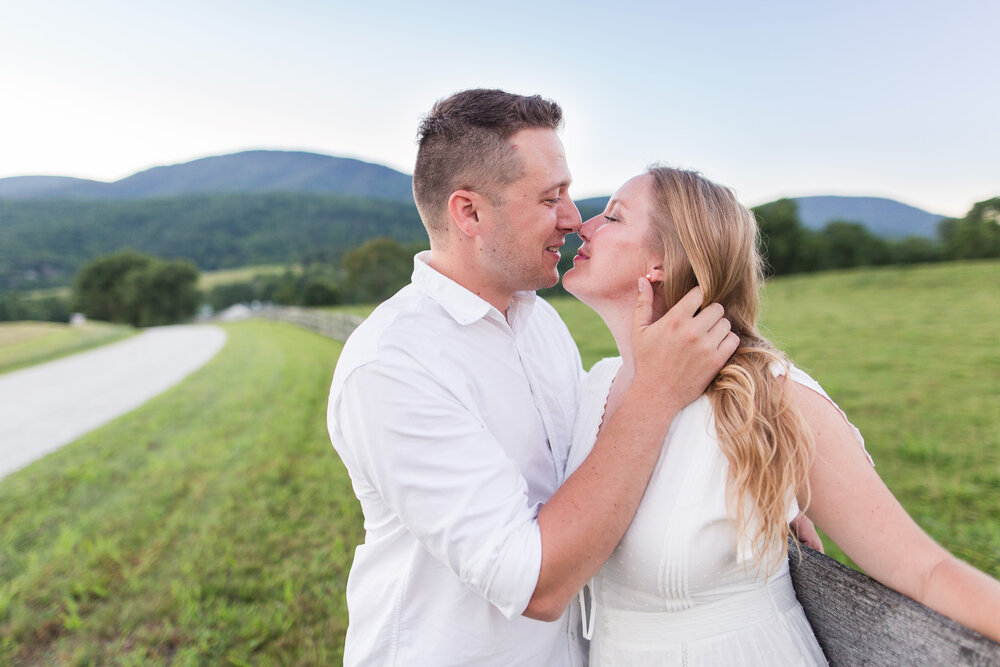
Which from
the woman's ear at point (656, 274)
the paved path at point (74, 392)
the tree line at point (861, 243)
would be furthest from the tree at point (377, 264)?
the woman's ear at point (656, 274)

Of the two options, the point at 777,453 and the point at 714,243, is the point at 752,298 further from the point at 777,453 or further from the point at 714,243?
the point at 777,453

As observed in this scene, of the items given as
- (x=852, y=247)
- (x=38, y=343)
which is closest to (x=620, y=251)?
(x=38, y=343)

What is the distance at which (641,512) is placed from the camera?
5.10 ft

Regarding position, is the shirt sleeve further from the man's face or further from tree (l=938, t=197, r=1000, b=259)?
tree (l=938, t=197, r=1000, b=259)

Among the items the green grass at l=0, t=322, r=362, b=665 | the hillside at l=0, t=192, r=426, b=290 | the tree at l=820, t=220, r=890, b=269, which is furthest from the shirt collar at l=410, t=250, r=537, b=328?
the hillside at l=0, t=192, r=426, b=290

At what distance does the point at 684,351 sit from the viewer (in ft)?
4.91

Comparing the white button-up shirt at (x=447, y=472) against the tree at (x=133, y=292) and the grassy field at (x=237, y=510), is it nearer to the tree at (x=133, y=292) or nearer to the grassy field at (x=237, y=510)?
the grassy field at (x=237, y=510)

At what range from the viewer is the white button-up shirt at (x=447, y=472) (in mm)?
1323

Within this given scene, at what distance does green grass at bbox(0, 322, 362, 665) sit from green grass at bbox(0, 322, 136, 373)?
395 inches

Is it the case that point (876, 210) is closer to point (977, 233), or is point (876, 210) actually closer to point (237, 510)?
point (977, 233)

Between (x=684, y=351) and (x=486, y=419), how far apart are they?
618 mm

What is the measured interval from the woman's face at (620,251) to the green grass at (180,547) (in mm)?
2791

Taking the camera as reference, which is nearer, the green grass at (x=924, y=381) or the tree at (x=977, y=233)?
the green grass at (x=924, y=381)

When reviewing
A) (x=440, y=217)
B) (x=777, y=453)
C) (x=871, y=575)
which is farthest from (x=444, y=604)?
(x=440, y=217)
